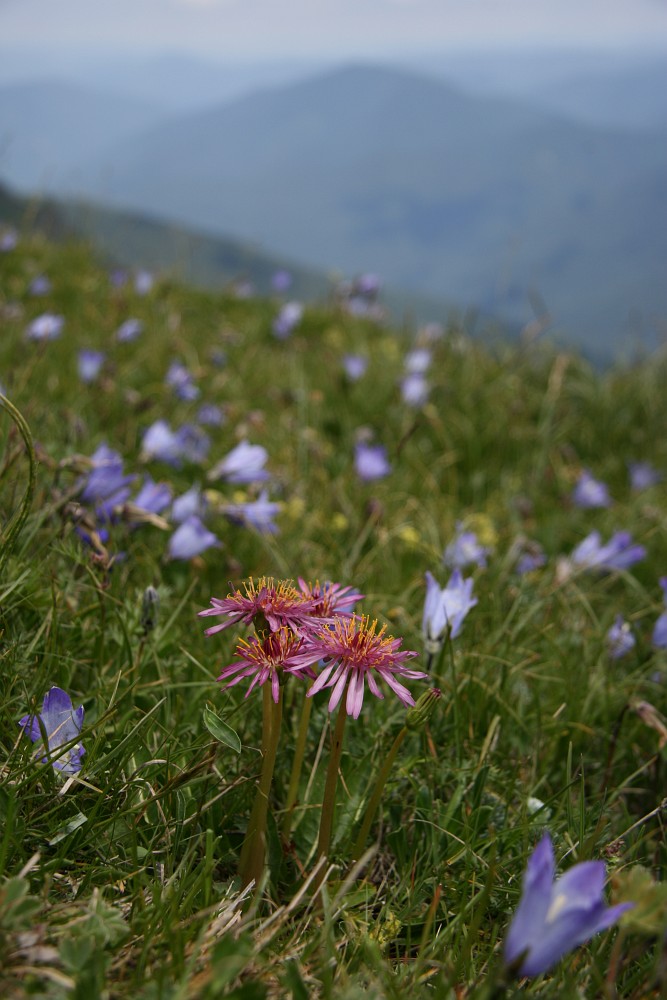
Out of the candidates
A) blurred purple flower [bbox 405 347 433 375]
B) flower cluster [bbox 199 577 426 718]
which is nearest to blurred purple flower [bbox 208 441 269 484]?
flower cluster [bbox 199 577 426 718]

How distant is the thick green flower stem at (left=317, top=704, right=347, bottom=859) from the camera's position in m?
1.40

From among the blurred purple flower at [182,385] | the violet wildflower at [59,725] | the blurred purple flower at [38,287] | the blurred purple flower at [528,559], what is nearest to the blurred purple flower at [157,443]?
the blurred purple flower at [182,385]

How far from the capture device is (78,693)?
187cm

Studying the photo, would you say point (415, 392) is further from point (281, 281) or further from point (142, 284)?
point (281, 281)

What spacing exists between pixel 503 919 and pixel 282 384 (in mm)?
3856

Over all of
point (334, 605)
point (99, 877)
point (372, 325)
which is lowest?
point (372, 325)

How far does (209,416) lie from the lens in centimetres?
394

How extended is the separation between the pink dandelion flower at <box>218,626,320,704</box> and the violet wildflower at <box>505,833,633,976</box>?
0.47 metres

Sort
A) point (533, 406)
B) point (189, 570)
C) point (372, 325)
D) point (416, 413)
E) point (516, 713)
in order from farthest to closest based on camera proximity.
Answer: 1. point (372, 325)
2. point (533, 406)
3. point (416, 413)
4. point (189, 570)
5. point (516, 713)

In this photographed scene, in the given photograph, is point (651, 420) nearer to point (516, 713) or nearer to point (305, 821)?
point (516, 713)

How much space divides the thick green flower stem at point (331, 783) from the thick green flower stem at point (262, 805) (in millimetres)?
103

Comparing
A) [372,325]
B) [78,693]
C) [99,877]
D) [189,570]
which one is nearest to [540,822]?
[99,877]

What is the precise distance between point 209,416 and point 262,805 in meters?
2.70

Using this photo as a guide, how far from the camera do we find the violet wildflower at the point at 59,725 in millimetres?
1566
